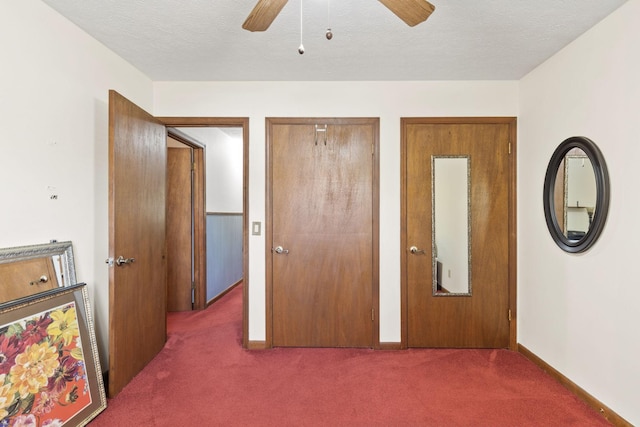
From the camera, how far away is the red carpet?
1856mm

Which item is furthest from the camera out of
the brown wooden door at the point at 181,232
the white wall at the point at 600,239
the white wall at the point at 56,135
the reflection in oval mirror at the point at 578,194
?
the brown wooden door at the point at 181,232

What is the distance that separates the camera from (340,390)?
2141 millimetres

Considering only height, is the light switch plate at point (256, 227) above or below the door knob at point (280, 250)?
above

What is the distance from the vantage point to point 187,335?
3062 mm

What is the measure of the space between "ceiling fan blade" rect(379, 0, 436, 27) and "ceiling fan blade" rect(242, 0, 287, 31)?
42cm

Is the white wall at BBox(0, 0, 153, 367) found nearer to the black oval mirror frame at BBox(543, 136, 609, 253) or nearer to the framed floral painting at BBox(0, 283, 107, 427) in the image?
the framed floral painting at BBox(0, 283, 107, 427)

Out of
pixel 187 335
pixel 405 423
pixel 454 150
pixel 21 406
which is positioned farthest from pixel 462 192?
pixel 21 406

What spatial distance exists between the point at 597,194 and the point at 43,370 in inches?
127

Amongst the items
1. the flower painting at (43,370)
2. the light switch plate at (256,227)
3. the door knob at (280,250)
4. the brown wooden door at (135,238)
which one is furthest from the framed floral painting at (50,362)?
the door knob at (280,250)

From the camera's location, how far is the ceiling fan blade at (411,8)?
125cm

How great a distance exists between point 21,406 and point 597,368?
316 centimetres

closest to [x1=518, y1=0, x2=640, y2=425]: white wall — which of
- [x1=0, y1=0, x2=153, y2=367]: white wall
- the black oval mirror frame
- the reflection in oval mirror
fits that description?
the black oval mirror frame

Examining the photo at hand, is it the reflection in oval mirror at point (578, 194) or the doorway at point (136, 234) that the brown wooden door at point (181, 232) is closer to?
the doorway at point (136, 234)

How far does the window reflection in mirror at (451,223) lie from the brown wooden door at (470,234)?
0.04m
